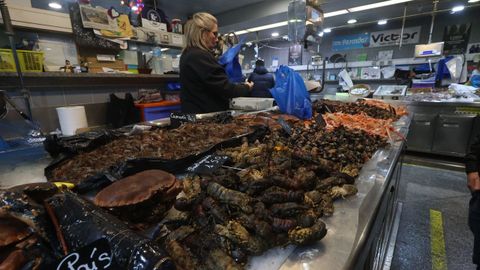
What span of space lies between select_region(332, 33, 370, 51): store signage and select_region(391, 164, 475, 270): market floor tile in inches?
321

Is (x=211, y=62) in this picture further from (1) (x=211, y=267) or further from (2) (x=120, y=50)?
(2) (x=120, y=50)

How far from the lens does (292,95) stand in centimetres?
240

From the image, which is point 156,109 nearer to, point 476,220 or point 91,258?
point 91,258

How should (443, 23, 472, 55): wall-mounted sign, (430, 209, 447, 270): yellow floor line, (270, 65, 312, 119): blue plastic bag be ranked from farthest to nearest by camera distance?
(443, 23, 472, 55): wall-mounted sign < (270, 65, 312, 119): blue plastic bag < (430, 209, 447, 270): yellow floor line

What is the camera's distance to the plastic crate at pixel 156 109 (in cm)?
406

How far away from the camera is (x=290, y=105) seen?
7.96 ft

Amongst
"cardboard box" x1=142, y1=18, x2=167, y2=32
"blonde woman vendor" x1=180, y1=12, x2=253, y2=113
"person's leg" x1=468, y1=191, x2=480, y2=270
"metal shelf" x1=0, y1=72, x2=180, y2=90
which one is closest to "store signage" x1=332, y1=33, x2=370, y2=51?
"cardboard box" x1=142, y1=18, x2=167, y2=32

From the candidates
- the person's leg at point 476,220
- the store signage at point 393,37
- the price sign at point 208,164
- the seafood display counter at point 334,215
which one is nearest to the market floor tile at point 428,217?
the person's leg at point 476,220

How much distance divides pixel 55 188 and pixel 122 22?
410 cm

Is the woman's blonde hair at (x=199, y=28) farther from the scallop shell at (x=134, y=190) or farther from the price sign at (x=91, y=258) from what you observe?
the price sign at (x=91, y=258)

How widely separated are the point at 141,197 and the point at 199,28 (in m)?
2.06

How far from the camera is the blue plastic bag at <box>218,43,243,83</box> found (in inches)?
110

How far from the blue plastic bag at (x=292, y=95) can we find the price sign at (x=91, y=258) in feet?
7.04

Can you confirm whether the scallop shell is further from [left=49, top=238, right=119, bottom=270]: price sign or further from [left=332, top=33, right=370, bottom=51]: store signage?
[left=332, top=33, right=370, bottom=51]: store signage
